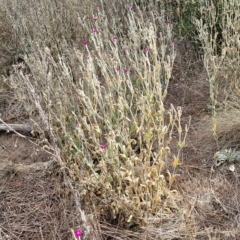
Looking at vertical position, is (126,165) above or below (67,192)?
above

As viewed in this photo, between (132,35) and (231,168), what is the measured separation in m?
1.23

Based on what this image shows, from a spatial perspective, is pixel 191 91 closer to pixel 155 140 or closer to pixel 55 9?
pixel 155 140

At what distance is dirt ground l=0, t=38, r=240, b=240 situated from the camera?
204 centimetres

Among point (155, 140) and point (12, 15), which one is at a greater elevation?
point (12, 15)

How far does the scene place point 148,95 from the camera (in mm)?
2225

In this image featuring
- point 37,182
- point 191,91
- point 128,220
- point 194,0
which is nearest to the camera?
point 128,220

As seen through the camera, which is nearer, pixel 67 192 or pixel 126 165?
pixel 126 165

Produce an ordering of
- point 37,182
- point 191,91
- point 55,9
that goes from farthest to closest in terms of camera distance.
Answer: point 55,9
point 191,91
point 37,182

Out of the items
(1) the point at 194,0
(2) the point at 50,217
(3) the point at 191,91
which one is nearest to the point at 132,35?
(3) the point at 191,91

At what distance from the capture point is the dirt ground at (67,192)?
6.69 ft

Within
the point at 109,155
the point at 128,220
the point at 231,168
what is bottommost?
the point at 231,168

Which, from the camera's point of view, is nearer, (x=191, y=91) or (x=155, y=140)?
(x=155, y=140)

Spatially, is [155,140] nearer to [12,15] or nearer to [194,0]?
[194,0]

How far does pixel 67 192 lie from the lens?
227cm
